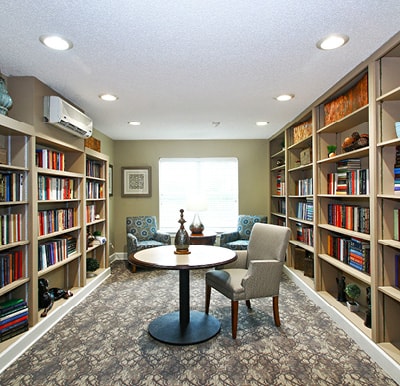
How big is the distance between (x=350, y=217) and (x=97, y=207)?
3603mm

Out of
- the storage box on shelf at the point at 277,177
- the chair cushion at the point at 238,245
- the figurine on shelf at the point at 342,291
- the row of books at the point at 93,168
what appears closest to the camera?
the figurine on shelf at the point at 342,291

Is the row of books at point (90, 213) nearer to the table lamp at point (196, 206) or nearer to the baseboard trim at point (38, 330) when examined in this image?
the baseboard trim at point (38, 330)

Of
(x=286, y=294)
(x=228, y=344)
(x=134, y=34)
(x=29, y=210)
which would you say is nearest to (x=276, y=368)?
(x=228, y=344)

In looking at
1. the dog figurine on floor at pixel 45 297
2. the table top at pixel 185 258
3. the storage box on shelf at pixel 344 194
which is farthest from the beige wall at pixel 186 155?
the table top at pixel 185 258

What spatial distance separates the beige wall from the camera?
19.1 feet

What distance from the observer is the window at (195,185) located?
5895 millimetres

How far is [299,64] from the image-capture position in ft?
7.98

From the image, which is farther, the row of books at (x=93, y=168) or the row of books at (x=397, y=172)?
the row of books at (x=93, y=168)

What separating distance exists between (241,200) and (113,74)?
3876 millimetres

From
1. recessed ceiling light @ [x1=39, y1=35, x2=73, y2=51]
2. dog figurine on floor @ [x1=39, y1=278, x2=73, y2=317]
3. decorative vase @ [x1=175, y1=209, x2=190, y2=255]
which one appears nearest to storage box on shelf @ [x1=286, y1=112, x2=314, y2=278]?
decorative vase @ [x1=175, y1=209, x2=190, y2=255]

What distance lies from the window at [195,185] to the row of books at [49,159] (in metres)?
2.76

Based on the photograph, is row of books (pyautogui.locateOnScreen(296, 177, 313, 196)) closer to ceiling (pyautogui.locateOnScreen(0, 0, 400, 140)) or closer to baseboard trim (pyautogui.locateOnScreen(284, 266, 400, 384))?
ceiling (pyautogui.locateOnScreen(0, 0, 400, 140))

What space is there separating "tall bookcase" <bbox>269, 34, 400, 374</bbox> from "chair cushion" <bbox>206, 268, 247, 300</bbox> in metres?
1.04

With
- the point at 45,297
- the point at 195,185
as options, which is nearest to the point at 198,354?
the point at 45,297
